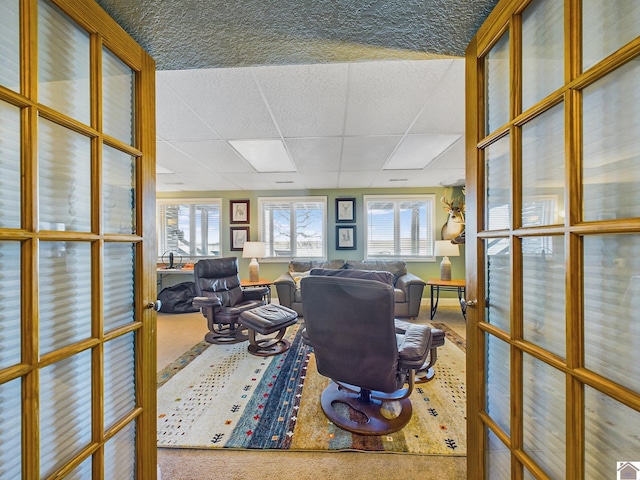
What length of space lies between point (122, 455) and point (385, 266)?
401 cm

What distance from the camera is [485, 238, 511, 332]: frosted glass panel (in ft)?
2.67

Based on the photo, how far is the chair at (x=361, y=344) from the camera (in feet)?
4.67

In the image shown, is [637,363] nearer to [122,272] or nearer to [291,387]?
[122,272]

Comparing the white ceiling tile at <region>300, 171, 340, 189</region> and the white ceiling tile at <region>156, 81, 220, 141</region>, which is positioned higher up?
the white ceiling tile at <region>156, 81, 220, 141</region>

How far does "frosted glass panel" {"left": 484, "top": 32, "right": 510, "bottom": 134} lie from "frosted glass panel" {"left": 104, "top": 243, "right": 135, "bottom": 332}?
1.42 meters

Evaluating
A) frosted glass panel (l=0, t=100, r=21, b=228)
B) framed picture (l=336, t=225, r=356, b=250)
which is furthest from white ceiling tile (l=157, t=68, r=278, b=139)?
framed picture (l=336, t=225, r=356, b=250)

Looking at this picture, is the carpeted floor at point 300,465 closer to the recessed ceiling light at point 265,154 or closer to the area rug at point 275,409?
the area rug at point 275,409

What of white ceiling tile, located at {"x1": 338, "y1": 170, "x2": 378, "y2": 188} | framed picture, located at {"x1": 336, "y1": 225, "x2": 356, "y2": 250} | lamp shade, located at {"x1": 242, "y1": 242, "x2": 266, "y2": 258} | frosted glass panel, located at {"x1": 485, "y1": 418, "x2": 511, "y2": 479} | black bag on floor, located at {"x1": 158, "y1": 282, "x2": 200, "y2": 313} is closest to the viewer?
frosted glass panel, located at {"x1": 485, "y1": 418, "x2": 511, "y2": 479}

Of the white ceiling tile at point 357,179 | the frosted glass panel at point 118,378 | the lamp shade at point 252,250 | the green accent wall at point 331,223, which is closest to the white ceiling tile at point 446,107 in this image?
the white ceiling tile at point 357,179

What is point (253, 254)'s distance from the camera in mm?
4426

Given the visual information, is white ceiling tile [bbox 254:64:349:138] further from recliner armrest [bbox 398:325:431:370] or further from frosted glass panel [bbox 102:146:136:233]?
recliner armrest [bbox 398:325:431:370]

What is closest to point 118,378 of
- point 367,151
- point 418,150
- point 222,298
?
point 222,298

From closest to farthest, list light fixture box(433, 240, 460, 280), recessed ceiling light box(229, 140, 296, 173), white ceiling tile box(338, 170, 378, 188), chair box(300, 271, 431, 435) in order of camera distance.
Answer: chair box(300, 271, 431, 435) → recessed ceiling light box(229, 140, 296, 173) → white ceiling tile box(338, 170, 378, 188) → light fixture box(433, 240, 460, 280)

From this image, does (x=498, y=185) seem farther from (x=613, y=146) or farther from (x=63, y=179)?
(x=63, y=179)
